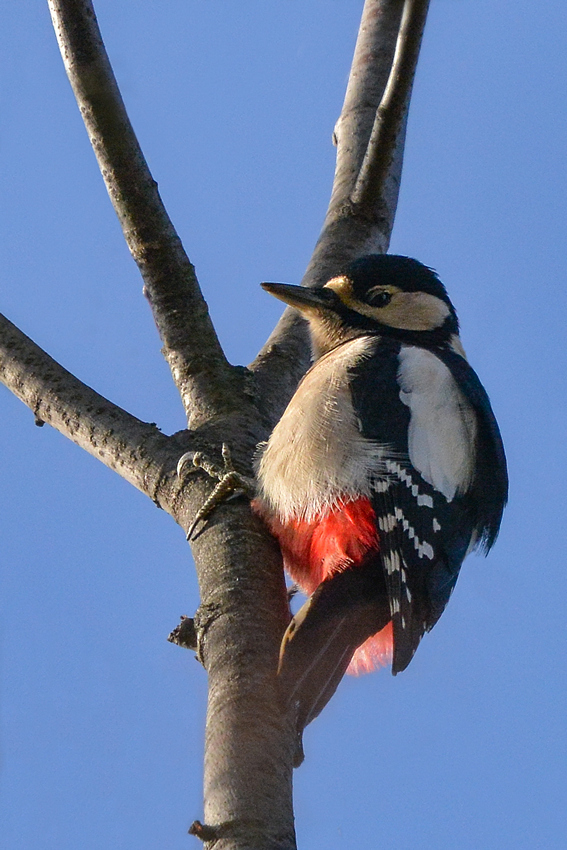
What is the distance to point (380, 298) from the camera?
3.67 metres

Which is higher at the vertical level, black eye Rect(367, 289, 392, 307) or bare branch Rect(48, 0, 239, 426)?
black eye Rect(367, 289, 392, 307)

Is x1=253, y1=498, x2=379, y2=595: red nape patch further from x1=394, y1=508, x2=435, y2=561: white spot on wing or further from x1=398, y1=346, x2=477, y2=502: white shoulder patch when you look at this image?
x1=398, y1=346, x2=477, y2=502: white shoulder patch

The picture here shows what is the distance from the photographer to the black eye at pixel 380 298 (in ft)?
11.9

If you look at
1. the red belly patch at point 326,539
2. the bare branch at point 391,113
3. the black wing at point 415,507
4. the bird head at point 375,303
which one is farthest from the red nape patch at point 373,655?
the bare branch at point 391,113

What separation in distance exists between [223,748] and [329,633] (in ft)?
1.85

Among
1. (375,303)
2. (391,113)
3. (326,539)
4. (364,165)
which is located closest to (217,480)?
(326,539)

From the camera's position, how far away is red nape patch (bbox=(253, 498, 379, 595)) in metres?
2.65

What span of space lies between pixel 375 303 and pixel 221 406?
37.5 inches

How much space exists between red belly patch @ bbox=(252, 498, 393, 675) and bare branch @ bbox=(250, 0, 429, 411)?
48 centimetres

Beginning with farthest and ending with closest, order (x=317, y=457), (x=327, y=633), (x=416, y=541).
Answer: (x=317, y=457), (x=416, y=541), (x=327, y=633)

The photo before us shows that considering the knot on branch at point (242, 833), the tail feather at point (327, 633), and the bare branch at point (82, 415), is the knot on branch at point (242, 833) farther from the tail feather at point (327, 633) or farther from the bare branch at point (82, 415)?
the bare branch at point (82, 415)

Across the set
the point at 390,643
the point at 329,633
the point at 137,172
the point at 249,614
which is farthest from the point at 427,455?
the point at 137,172

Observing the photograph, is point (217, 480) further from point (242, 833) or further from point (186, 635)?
point (242, 833)

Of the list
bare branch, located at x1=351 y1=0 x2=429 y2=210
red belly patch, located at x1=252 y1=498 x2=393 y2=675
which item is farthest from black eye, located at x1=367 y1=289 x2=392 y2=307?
red belly patch, located at x1=252 y1=498 x2=393 y2=675
